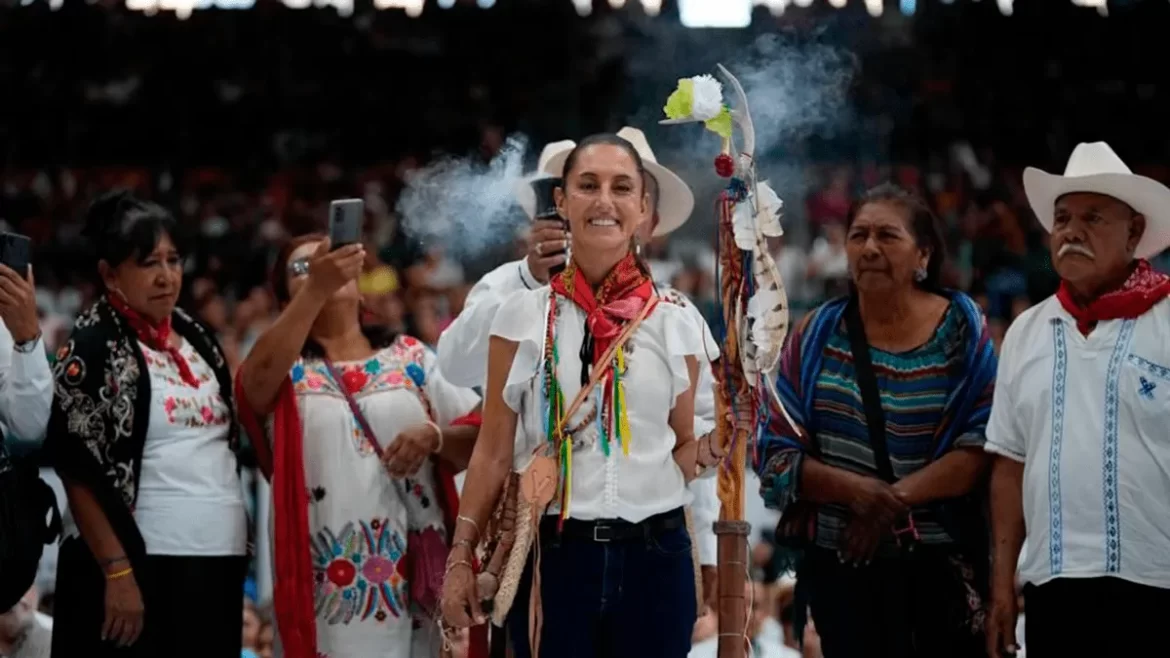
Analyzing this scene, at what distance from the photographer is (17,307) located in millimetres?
4363

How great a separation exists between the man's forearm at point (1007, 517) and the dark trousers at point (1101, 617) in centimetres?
16

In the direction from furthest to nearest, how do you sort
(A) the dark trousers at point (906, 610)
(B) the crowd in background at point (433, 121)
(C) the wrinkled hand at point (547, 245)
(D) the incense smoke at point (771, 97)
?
(B) the crowd in background at point (433, 121) < (D) the incense smoke at point (771, 97) < (C) the wrinkled hand at point (547, 245) < (A) the dark trousers at point (906, 610)

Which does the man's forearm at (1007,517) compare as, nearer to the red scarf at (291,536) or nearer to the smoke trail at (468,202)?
the smoke trail at (468,202)

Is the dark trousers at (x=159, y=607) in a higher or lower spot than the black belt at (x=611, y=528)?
lower

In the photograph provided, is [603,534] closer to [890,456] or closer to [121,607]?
[890,456]

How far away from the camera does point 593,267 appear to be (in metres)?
3.95

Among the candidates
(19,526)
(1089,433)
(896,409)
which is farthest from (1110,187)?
(19,526)

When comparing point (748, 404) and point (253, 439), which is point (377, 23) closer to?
point (253, 439)

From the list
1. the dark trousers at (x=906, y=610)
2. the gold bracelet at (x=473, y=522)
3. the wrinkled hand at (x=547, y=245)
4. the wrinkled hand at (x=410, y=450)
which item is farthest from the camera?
the wrinkled hand at (x=410, y=450)

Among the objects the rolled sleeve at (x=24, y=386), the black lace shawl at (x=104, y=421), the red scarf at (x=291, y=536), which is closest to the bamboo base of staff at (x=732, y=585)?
the red scarf at (x=291, y=536)

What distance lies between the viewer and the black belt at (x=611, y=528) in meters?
3.74

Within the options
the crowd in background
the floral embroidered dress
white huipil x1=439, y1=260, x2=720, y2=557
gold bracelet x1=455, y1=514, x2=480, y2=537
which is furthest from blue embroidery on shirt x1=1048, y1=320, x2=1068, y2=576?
the crowd in background

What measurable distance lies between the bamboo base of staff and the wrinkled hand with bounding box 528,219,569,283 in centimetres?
106

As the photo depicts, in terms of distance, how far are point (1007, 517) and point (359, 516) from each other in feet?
5.60
